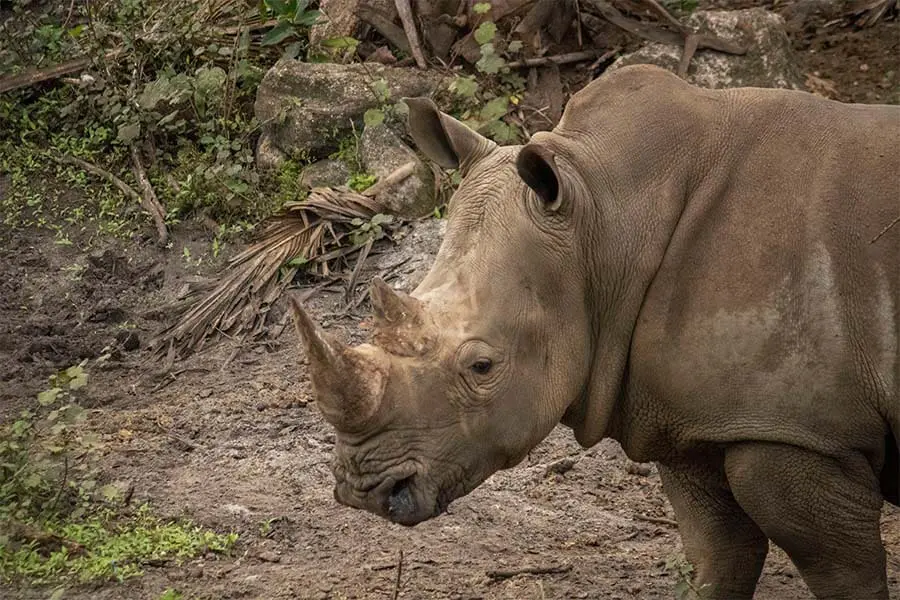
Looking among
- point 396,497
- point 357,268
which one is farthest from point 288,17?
point 396,497

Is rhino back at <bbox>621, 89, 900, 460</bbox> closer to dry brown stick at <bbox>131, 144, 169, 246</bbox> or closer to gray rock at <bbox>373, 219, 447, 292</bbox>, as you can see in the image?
gray rock at <bbox>373, 219, 447, 292</bbox>

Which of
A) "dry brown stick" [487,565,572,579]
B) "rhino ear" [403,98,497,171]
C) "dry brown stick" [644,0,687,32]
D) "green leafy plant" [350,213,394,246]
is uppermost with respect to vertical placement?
"rhino ear" [403,98,497,171]

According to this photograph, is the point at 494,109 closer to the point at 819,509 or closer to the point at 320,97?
the point at 320,97

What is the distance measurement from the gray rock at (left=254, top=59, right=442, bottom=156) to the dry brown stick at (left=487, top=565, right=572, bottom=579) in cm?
458

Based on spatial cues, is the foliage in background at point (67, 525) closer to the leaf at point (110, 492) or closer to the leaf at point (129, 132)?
the leaf at point (110, 492)

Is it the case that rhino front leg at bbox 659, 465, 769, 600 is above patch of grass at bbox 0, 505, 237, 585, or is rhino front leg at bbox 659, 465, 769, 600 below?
above

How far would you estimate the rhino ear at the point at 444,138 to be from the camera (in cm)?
555

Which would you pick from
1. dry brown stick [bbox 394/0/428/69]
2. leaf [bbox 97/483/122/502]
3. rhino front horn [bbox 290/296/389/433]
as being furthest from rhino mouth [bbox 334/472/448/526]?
dry brown stick [bbox 394/0/428/69]

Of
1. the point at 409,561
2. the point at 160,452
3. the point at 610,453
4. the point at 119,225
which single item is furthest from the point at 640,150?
the point at 119,225

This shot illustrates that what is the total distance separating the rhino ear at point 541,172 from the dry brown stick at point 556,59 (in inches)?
214

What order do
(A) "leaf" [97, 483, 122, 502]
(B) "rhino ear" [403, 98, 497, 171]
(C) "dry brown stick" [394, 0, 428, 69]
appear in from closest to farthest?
(B) "rhino ear" [403, 98, 497, 171], (A) "leaf" [97, 483, 122, 502], (C) "dry brown stick" [394, 0, 428, 69]

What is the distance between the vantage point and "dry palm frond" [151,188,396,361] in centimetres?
943

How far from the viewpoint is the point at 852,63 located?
10.1m

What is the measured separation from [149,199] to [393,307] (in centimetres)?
619
